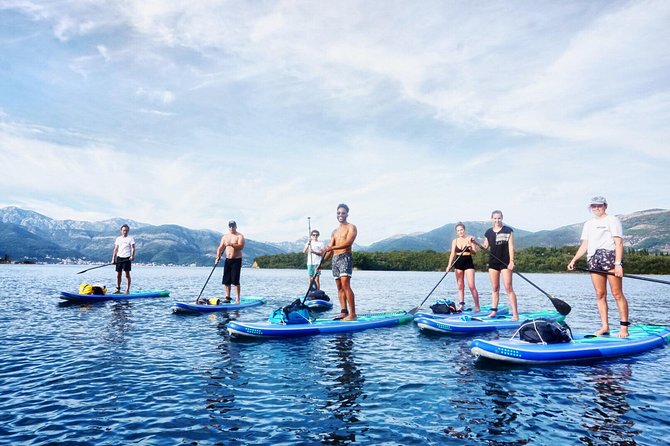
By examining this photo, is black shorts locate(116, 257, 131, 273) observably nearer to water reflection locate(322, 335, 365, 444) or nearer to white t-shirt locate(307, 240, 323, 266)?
white t-shirt locate(307, 240, 323, 266)

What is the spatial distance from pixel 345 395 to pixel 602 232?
29.0 ft

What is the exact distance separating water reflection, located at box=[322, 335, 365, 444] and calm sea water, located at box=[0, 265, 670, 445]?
3 cm

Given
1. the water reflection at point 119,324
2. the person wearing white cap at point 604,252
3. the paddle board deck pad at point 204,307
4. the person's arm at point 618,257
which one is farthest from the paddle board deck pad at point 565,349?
the paddle board deck pad at point 204,307

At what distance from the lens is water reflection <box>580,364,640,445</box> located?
19.8 ft

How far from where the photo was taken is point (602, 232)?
38.5 feet

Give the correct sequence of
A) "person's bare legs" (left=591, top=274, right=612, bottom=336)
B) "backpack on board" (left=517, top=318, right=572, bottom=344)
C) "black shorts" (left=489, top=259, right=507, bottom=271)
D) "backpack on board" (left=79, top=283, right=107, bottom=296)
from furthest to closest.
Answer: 1. "backpack on board" (left=79, top=283, right=107, bottom=296)
2. "black shorts" (left=489, top=259, right=507, bottom=271)
3. "person's bare legs" (left=591, top=274, right=612, bottom=336)
4. "backpack on board" (left=517, top=318, right=572, bottom=344)

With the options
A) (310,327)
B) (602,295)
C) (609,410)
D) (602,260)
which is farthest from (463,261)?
(609,410)

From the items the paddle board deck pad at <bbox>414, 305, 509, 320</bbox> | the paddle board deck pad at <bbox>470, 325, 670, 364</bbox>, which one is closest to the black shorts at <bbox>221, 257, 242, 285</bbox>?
the paddle board deck pad at <bbox>414, 305, 509, 320</bbox>

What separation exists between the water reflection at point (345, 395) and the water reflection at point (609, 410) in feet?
11.1

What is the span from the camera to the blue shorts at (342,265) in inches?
559

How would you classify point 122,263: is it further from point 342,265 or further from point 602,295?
point 602,295

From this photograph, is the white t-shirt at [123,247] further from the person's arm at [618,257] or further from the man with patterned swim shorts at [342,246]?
the person's arm at [618,257]

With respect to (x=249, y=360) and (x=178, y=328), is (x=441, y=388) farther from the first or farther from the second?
(x=178, y=328)

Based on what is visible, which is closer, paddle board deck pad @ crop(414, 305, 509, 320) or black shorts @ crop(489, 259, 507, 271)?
black shorts @ crop(489, 259, 507, 271)
